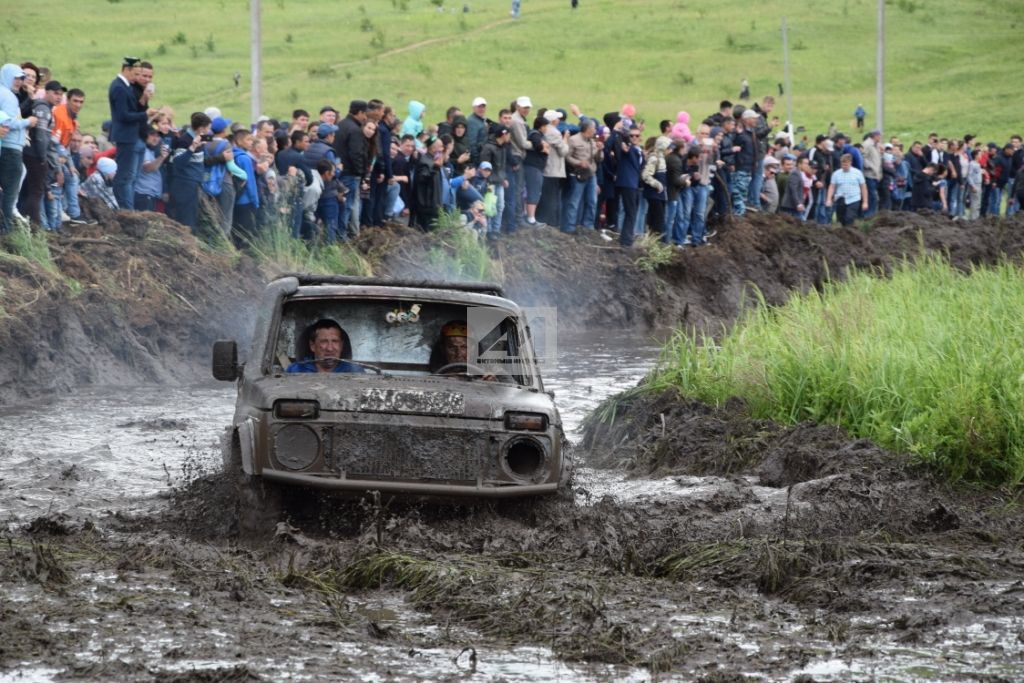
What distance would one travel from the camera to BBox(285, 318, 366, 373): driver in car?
10328 mm

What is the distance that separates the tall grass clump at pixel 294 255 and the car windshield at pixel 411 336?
10.2m

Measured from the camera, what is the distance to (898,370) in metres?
13.3

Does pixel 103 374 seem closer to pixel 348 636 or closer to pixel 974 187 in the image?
pixel 348 636

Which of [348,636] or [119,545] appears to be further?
[119,545]

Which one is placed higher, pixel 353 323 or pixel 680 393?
pixel 353 323

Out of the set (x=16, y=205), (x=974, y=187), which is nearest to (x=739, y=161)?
(x=974, y=187)

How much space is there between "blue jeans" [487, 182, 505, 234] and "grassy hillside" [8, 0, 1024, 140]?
104 ft

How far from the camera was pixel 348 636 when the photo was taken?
750 cm

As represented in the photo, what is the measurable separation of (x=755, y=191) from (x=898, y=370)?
19.4 meters

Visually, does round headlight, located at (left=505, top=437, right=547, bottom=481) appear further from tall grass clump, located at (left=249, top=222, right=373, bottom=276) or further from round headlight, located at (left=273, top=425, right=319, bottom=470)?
tall grass clump, located at (left=249, top=222, right=373, bottom=276)

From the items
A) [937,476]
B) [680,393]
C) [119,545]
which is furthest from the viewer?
[680,393]

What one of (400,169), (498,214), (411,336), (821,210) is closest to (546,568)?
(411,336)

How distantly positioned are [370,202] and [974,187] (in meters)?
22.8

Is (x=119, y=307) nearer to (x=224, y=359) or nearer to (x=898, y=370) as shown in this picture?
(x=224, y=359)
